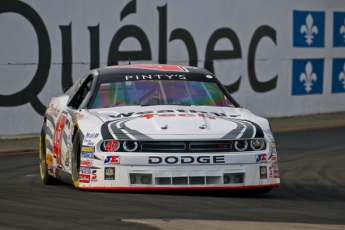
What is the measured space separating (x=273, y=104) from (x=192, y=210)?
15.4m

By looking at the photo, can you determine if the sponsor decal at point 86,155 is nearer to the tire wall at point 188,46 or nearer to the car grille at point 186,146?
the car grille at point 186,146

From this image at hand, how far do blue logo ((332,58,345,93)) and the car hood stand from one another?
15.5 metres

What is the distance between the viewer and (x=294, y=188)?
460 inches

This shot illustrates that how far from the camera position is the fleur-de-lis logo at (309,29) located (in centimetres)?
2475

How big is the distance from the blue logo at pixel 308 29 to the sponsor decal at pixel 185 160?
49.5 ft

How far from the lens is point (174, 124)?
9.88 metres

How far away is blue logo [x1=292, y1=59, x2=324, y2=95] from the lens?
24.5 meters

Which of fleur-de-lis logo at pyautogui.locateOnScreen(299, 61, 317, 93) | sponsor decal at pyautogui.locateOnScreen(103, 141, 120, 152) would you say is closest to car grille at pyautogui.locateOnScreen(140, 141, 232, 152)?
sponsor decal at pyautogui.locateOnScreen(103, 141, 120, 152)

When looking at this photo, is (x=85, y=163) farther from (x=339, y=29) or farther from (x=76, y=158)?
(x=339, y=29)

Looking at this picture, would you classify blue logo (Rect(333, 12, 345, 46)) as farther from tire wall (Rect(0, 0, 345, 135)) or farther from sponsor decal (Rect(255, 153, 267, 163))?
sponsor decal (Rect(255, 153, 267, 163))

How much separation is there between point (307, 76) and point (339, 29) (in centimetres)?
182

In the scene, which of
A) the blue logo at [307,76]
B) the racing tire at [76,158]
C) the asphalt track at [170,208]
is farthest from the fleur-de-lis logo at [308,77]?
the racing tire at [76,158]

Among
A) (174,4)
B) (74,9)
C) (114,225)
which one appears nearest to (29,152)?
(74,9)

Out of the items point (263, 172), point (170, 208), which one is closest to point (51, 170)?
point (263, 172)
